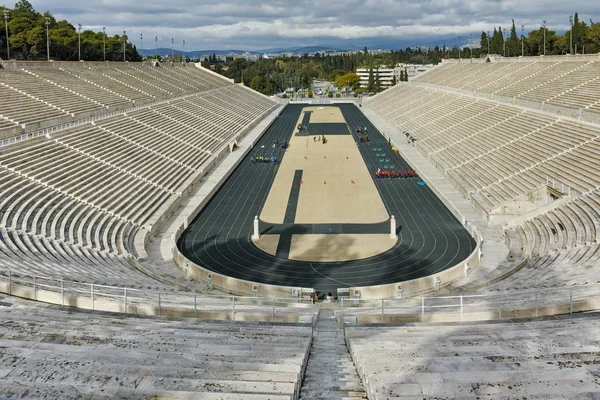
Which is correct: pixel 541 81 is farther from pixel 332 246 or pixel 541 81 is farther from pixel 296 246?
pixel 296 246

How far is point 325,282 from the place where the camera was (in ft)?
63.6

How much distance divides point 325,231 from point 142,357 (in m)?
17.4

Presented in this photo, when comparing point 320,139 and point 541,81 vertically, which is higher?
point 541,81

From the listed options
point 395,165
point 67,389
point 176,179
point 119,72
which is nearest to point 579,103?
point 395,165

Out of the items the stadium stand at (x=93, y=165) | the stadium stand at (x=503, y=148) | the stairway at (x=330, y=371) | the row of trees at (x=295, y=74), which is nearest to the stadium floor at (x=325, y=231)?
the stadium stand at (x=93, y=165)

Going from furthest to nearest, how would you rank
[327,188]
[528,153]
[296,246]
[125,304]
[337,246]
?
[327,188], [528,153], [296,246], [337,246], [125,304]

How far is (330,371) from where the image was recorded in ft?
29.1

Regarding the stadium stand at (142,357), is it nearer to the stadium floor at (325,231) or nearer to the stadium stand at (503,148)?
the stadium floor at (325,231)

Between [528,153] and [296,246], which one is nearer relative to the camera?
[296,246]

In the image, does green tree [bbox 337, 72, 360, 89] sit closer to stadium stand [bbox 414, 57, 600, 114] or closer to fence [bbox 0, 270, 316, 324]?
stadium stand [bbox 414, 57, 600, 114]

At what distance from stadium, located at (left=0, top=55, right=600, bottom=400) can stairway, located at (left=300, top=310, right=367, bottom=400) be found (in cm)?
6

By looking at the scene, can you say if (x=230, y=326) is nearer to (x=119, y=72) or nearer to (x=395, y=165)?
(x=395, y=165)

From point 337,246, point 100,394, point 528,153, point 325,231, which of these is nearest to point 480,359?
point 100,394

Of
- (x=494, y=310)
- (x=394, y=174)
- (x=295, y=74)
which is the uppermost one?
(x=295, y=74)
